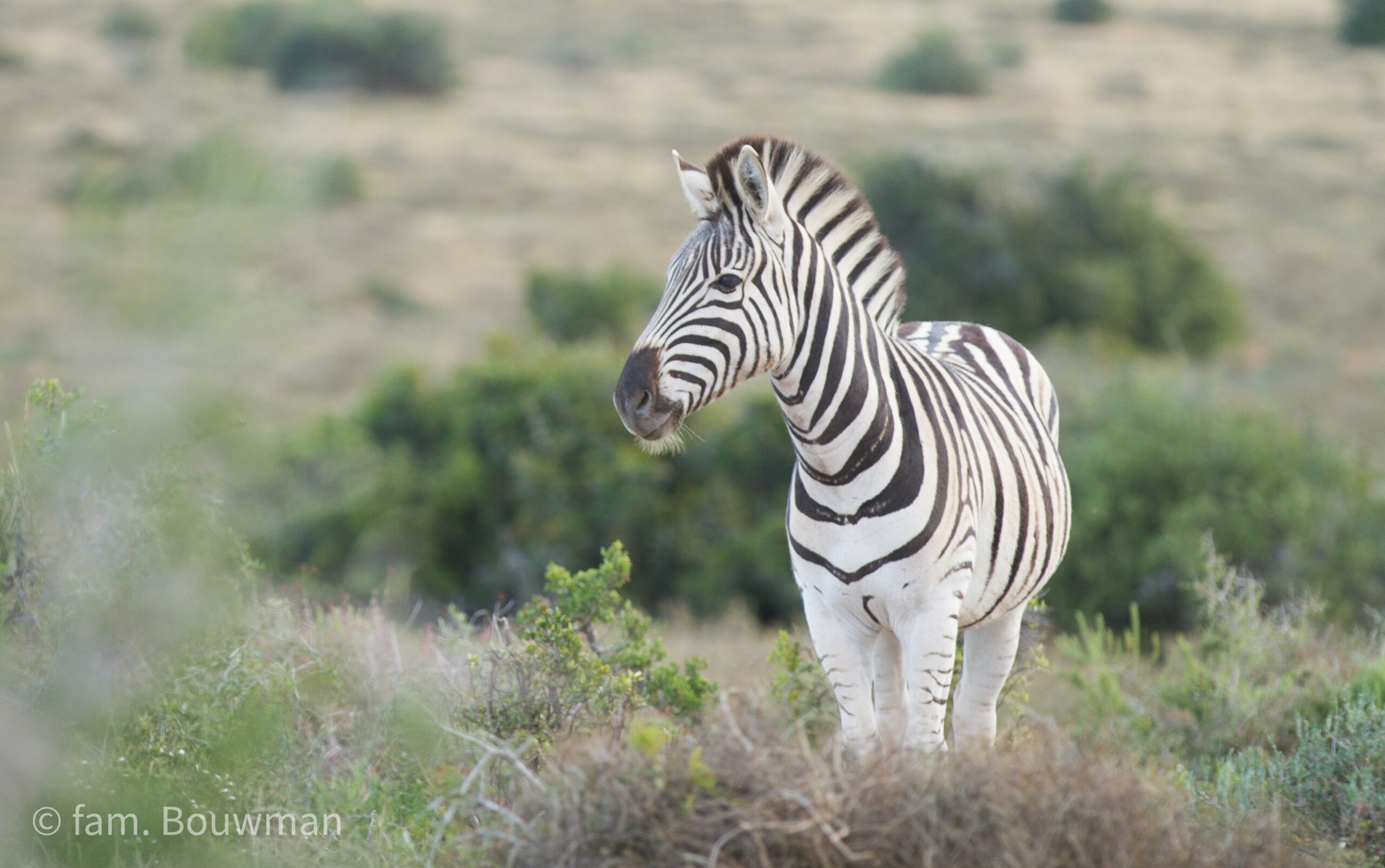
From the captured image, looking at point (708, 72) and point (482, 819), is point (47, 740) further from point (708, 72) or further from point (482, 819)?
point (708, 72)

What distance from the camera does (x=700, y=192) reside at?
420cm

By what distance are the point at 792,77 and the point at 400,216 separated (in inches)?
801

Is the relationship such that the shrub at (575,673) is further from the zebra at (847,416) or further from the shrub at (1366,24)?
the shrub at (1366,24)

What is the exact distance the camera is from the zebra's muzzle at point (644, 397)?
12.8 ft

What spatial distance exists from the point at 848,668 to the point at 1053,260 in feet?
73.8

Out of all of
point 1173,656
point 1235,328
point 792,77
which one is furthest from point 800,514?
point 792,77

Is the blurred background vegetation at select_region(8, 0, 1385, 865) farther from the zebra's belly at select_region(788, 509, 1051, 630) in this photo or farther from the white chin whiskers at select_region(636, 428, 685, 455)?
the white chin whiskers at select_region(636, 428, 685, 455)

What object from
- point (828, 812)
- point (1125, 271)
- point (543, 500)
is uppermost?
point (828, 812)

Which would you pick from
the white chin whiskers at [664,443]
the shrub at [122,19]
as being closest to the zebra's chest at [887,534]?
the white chin whiskers at [664,443]

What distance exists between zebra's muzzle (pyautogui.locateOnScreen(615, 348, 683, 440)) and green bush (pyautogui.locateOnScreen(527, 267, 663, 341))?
19972 millimetres

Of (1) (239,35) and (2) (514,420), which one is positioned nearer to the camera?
(2) (514,420)

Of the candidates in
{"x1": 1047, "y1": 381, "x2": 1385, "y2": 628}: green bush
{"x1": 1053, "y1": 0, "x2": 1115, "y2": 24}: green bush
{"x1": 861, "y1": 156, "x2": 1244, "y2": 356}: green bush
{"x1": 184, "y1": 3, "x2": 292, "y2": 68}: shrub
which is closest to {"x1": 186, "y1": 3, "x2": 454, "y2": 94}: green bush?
{"x1": 184, "y1": 3, "x2": 292, "y2": 68}: shrub

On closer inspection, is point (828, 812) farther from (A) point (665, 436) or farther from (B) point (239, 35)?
(B) point (239, 35)

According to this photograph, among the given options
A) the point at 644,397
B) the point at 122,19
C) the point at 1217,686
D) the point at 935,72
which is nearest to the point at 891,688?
the point at 644,397
